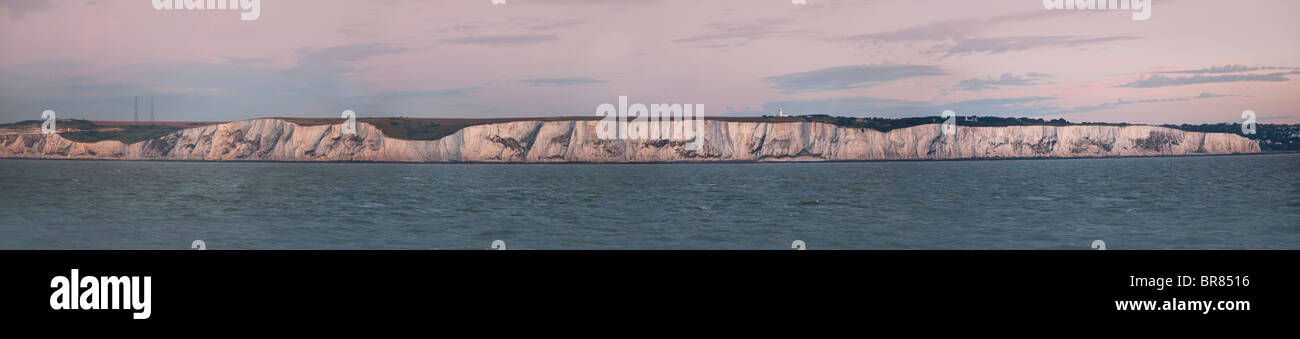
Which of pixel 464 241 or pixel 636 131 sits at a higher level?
pixel 636 131
